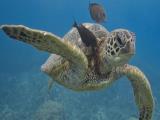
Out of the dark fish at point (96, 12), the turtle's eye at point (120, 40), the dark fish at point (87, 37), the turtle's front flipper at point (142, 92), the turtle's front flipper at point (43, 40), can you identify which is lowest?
the turtle's front flipper at point (142, 92)

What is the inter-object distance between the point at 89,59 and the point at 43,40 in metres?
1.08

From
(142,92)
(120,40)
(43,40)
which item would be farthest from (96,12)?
(43,40)

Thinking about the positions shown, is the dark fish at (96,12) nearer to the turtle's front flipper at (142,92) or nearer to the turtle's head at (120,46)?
the turtle's front flipper at (142,92)

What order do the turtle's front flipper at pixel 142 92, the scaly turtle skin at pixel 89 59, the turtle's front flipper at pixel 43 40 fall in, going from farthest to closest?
the turtle's front flipper at pixel 142 92, the scaly turtle skin at pixel 89 59, the turtle's front flipper at pixel 43 40

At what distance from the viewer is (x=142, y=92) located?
4.39 meters

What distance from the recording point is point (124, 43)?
334 centimetres

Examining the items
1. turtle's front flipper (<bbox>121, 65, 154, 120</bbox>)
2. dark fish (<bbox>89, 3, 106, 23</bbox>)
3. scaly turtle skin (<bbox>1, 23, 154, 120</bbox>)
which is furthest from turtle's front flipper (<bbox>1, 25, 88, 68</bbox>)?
dark fish (<bbox>89, 3, 106, 23</bbox>)

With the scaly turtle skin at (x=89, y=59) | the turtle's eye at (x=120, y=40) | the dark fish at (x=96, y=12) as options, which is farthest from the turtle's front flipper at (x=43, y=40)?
the dark fish at (x=96, y=12)

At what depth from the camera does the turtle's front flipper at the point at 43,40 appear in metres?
2.76

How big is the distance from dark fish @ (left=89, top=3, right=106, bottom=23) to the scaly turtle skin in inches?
94.1

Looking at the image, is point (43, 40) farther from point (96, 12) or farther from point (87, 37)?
point (96, 12)

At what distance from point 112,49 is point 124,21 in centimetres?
13459

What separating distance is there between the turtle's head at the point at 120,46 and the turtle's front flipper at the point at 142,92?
2.31ft

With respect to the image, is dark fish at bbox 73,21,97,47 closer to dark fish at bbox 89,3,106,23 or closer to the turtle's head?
the turtle's head
